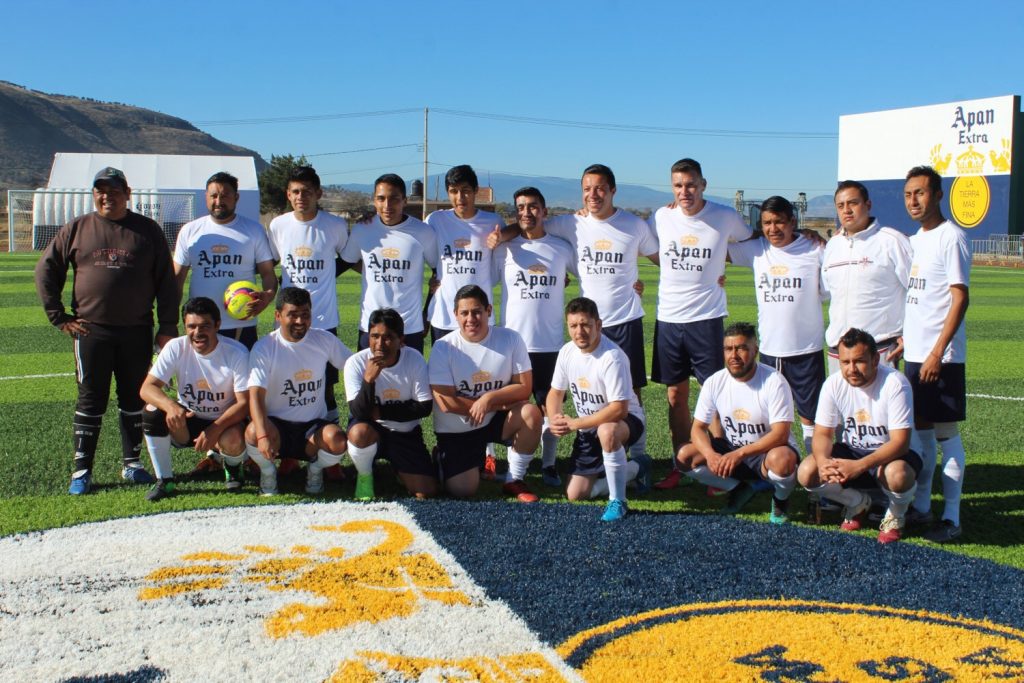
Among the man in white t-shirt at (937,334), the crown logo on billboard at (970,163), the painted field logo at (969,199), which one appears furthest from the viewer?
the crown logo on billboard at (970,163)

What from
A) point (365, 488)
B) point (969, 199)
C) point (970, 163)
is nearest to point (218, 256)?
point (365, 488)

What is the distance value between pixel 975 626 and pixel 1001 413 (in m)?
5.05

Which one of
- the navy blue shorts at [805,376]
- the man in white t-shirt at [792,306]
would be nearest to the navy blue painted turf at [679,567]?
the navy blue shorts at [805,376]

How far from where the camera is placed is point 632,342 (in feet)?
19.6

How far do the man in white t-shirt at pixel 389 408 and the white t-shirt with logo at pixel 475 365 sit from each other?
0.14 meters

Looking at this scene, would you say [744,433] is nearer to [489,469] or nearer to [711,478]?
[711,478]

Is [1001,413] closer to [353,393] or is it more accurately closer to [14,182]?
[353,393]

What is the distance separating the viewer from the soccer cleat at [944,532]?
4754 mm

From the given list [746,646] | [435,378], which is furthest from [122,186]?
[746,646]

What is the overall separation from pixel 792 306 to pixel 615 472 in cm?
155

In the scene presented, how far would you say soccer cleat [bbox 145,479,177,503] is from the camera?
212 inches

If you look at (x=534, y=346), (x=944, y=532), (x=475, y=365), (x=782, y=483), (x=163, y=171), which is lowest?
(x=944, y=532)

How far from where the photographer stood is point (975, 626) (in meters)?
3.65

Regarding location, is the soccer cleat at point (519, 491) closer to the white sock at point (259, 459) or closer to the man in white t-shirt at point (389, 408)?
the man in white t-shirt at point (389, 408)
